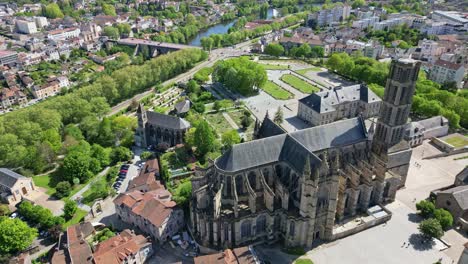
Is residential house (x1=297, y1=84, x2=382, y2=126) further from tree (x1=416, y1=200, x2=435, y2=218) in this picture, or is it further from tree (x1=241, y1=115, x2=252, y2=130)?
tree (x1=416, y1=200, x2=435, y2=218)

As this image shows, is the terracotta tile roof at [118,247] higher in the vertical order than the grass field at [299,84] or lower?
higher

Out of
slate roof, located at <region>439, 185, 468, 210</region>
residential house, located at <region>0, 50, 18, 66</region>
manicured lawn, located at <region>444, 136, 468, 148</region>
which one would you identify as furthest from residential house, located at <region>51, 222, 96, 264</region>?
residential house, located at <region>0, 50, 18, 66</region>

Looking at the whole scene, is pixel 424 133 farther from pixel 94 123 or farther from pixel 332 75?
pixel 94 123

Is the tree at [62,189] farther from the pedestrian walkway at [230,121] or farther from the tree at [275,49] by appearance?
the tree at [275,49]

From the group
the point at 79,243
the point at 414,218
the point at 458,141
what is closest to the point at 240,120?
the point at 414,218

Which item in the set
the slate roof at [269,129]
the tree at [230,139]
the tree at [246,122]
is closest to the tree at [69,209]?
the tree at [230,139]
